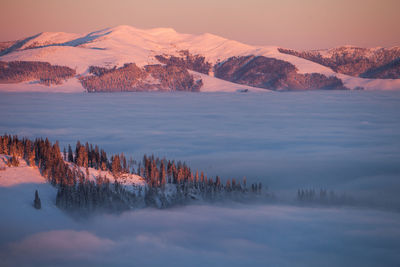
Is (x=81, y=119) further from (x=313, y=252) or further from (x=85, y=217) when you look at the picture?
(x=313, y=252)

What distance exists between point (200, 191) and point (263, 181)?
16.6 m

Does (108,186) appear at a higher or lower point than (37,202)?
lower

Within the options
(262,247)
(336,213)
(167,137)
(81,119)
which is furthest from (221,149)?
(81,119)

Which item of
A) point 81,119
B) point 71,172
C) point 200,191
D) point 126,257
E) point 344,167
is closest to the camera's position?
point 126,257

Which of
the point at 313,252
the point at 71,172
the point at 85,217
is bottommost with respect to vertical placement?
the point at 313,252

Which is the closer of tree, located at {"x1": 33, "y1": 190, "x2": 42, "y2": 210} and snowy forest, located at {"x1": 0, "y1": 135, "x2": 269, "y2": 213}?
tree, located at {"x1": 33, "y1": 190, "x2": 42, "y2": 210}

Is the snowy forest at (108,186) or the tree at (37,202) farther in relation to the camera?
the snowy forest at (108,186)

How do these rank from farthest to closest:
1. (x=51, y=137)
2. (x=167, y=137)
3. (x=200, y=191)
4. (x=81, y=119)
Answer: (x=81, y=119)
(x=167, y=137)
(x=51, y=137)
(x=200, y=191)

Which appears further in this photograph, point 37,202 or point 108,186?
point 108,186

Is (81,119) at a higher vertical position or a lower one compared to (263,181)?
higher

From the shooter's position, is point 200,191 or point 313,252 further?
point 200,191

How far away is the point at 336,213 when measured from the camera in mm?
41156

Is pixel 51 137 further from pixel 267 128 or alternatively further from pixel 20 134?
pixel 267 128

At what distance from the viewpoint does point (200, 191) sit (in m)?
45.3
